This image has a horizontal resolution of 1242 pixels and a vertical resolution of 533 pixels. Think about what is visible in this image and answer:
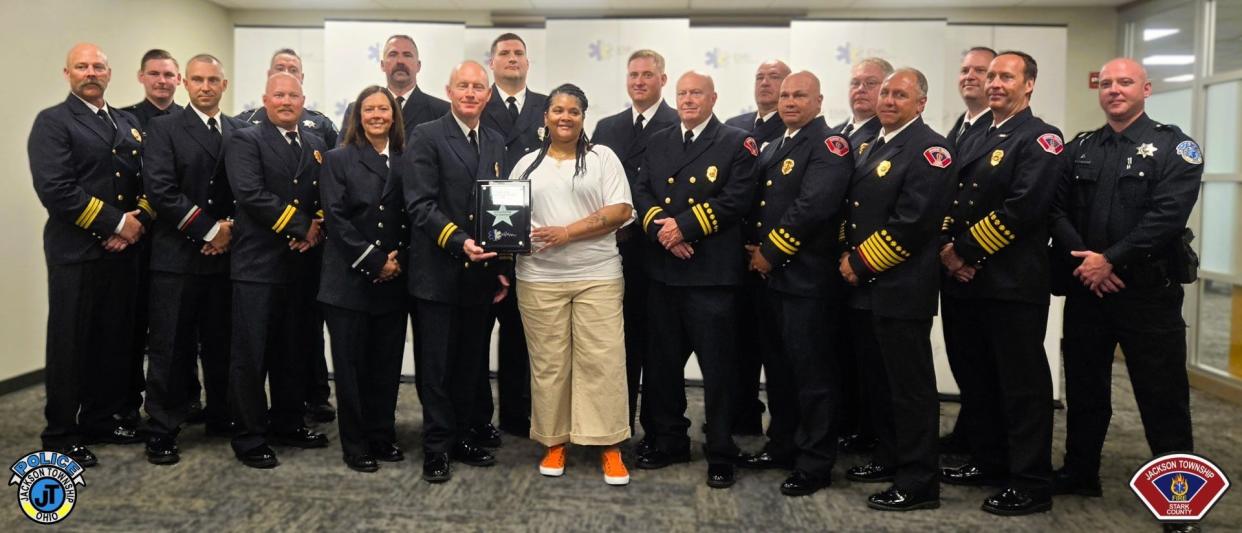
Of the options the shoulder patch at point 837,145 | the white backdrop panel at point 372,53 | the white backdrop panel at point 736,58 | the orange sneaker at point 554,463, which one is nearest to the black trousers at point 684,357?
the orange sneaker at point 554,463

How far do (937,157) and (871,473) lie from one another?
1360 millimetres

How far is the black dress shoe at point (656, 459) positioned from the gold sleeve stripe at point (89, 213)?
2539 mm

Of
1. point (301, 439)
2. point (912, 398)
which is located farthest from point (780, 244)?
point (301, 439)

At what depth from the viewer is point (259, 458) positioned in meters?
3.86

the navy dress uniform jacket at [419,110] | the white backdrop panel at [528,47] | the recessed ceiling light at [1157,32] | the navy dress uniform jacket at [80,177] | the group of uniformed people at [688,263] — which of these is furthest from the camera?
the recessed ceiling light at [1157,32]

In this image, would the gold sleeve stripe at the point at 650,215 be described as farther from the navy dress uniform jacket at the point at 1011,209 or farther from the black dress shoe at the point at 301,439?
the black dress shoe at the point at 301,439

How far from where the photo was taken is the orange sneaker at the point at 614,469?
3668 mm

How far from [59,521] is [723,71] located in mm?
5180

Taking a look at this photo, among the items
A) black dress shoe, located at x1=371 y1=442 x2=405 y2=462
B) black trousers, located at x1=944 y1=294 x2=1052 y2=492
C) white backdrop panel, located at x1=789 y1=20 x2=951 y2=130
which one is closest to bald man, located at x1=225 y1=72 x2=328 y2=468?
black dress shoe, located at x1=371 y1=442 x2=405 y2=462

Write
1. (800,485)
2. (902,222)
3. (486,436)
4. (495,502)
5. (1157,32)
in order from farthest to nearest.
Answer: (1157,32), (486,436), (800,485), (495,502), (902,222)

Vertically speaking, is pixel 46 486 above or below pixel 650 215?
below

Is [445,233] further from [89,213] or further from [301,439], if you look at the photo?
[89,213]

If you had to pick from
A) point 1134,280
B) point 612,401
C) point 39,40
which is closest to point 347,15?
point 39,40

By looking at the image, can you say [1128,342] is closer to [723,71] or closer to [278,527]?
[278,527]
